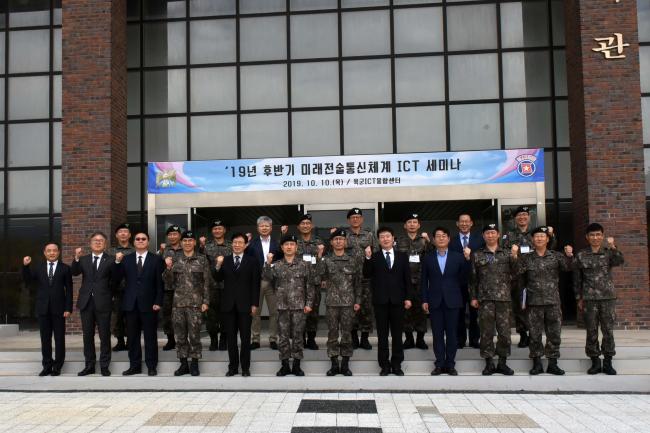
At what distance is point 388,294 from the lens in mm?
7316

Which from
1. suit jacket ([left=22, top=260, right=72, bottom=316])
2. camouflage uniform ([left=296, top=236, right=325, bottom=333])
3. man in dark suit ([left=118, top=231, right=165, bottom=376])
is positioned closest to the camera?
man in dark suit ([left=118, top=231, right=165, bottom=376])

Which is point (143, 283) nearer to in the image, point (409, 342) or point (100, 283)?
point (100, 283)

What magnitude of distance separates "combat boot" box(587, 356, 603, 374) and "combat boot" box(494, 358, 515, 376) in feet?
2.90

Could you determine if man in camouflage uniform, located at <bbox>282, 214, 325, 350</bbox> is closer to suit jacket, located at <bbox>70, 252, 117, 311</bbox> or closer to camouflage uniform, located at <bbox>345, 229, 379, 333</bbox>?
camouflage uniform, located at <bbox>345, 229, 379, 333</bbox>

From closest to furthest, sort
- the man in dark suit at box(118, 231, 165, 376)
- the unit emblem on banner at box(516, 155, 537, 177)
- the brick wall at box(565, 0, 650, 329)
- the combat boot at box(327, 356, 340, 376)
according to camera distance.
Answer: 1. the combat boot at box(327, 356, 340, 376)
2. the man in dark suit at box(118, 231, 165, 376)
3. the brick wall at box(565, 0, 650, 329)
4. the unit emblem on banner at box(516, 155, 537, 177)

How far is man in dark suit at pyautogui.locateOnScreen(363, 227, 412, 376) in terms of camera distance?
24.0 ft

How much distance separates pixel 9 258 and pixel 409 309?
902cm

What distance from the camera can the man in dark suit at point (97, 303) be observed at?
7758 mm

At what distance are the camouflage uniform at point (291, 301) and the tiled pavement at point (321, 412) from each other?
24.5 inches

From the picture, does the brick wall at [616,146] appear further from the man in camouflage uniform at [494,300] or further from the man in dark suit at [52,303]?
the man in dark suit at [52,303]

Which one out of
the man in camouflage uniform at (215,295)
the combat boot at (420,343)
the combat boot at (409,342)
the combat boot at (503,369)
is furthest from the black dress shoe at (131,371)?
the combat boot at (503,369)

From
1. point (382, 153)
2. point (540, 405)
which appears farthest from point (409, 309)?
point (382, 153)

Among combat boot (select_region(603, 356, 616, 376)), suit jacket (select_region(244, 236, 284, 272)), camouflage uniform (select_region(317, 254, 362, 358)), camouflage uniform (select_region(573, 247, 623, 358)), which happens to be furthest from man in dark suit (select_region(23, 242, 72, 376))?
combat boot (select_region(603, 356, 616, 376))

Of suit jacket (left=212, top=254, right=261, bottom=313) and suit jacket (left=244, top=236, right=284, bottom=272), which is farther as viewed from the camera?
suit jacket (left=244, top=236, right=284, bottom=272)
